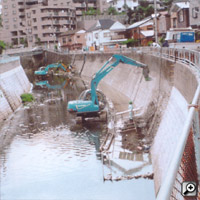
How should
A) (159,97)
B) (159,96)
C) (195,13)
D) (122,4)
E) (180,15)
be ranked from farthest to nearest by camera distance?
(122,4) < (180,15) < (195,13) < (159,96) < (159,97)

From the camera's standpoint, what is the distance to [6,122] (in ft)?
85.6

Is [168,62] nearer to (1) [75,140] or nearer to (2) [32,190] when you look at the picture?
(1) [75,140]

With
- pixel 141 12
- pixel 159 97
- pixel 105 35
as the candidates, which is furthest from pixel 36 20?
pixel 159 97

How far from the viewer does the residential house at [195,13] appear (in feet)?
115

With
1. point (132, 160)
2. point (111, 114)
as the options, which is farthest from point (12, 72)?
point (132, 160)

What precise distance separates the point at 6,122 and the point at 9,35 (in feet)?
257

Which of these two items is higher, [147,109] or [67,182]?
[147,109]

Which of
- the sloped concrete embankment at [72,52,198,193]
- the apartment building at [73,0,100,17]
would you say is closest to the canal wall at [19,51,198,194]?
the sloped concrete embankment at [72,52,198,193]

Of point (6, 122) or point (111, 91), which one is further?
point (111, 91)

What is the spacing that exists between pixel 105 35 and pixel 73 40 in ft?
48.1

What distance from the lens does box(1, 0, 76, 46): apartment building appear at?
3469 inches

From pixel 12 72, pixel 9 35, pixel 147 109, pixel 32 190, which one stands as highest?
pixel 9 35

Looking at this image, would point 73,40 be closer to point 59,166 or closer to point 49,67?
point 49,67

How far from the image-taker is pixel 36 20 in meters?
88.8
